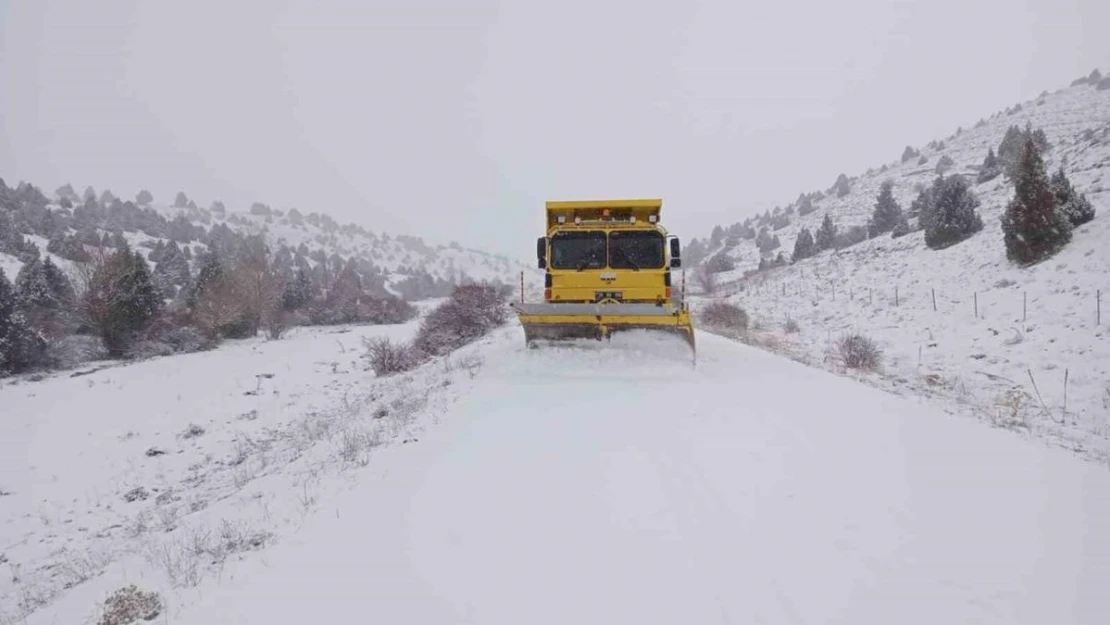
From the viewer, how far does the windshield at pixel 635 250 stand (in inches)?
452

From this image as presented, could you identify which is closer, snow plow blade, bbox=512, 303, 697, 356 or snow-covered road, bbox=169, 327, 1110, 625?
snow-covered road, bbox=169, 327, 1110, 625

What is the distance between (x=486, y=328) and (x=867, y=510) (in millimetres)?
21572

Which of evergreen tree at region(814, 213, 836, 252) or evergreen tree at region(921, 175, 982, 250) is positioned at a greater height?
evergreen tree at region(814, 213, 836, 252)

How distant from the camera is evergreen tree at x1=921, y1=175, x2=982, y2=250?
85.8ft

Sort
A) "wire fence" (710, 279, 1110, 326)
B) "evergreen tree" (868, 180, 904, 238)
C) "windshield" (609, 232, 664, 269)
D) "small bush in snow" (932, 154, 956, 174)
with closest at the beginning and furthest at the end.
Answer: "windshield" (609, 232, 664, 269), "wire fence" (710, 279, 1110, 326), "evergreen tree" (868, 180, 904, 238), "small bush in snow" (932, 154, 956, 174)

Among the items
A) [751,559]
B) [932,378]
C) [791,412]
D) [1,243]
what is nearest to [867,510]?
[751,559]

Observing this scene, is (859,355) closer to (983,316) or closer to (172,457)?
(983,316)

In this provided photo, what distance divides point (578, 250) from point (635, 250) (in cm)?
129

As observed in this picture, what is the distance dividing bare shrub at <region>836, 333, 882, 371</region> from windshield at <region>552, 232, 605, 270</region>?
28.5ft

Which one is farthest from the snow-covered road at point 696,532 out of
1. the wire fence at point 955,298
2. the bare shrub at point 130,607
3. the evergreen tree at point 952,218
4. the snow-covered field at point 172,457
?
the evergreen tree at point 952,218

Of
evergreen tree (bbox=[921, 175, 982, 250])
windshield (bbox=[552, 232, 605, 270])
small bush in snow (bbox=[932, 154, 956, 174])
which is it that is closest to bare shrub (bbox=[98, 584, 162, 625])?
windshield (bbox=[552, 232, 605, 270])

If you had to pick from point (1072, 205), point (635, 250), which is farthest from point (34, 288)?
point (1072, 205)

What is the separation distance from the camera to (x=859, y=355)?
15.0 m

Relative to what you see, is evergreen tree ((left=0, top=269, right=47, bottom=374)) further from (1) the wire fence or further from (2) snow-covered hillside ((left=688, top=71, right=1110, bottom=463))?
(1) the wire fence
